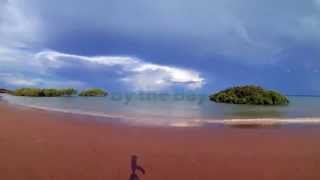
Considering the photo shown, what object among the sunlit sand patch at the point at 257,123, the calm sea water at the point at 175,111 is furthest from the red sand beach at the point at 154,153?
the calm sea water at the point at 175,111

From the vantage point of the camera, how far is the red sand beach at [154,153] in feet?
23.5

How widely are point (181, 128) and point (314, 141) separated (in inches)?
185

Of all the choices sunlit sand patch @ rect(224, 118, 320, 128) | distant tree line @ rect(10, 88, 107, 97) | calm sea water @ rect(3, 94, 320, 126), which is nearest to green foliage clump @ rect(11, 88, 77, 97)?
distant tree line @ rect(10, 88, 107, 97)

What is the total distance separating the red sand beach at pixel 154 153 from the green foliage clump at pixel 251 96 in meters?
26.9

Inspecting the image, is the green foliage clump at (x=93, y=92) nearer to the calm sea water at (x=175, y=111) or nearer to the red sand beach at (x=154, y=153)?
the calm sea water at (x=175, y=111)

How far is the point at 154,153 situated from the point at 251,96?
33.2 m

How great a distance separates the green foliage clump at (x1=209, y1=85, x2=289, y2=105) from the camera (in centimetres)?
3956

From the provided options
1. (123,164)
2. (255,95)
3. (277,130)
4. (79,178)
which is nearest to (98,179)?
(79,178)

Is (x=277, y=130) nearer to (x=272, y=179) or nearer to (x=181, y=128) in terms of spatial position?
(x=181, y=128)

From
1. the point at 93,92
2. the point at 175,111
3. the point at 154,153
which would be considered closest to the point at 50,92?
the point at 93,92

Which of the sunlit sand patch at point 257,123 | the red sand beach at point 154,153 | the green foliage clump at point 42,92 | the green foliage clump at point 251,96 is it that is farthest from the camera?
the green foliage clump at point 42,92

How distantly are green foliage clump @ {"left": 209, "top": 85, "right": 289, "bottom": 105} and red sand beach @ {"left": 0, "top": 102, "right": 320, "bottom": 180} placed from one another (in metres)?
26.9

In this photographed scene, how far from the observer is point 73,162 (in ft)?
25.4

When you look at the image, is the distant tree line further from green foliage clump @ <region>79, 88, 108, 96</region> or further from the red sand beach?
the red sand beach
